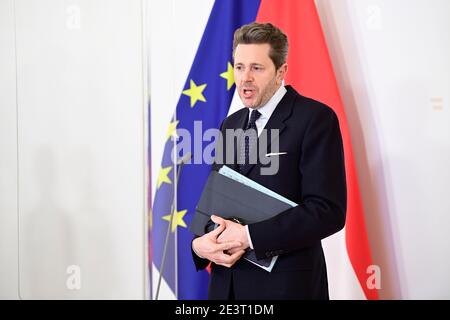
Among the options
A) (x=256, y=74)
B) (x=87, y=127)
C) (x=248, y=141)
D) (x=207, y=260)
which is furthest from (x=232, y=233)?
(x=87, y=127)

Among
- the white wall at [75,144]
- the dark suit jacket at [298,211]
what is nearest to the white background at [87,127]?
the white wall at [75,144]

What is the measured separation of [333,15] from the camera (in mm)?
2377

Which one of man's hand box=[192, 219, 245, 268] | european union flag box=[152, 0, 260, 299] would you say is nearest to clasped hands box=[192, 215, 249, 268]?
man's hand box=[192, 219, 245, 268]

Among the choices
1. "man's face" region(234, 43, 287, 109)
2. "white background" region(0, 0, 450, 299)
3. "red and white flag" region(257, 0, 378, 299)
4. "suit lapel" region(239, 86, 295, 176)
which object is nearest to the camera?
"suit lapel" region(239, 86, 295, 176)

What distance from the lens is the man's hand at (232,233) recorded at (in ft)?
4.94

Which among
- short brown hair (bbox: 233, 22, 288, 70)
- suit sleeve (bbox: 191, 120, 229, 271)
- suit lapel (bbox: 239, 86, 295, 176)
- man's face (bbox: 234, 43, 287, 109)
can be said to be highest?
short brown hair (bbox: 233, 22, 288, 70)

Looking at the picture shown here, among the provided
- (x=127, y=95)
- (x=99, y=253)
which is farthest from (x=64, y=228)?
(x=127, y=95)

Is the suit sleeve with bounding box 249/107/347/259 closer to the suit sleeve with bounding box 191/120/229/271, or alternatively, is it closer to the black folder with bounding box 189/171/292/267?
the black folder with bounding box 189/171/292/267

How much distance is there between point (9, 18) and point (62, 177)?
3.28 ft

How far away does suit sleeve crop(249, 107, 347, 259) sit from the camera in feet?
4.76

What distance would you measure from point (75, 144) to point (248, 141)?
1.35m

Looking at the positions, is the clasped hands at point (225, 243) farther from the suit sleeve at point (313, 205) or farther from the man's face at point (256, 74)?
the man's face at point (256, 74)

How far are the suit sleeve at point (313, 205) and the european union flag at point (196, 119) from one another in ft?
3.07

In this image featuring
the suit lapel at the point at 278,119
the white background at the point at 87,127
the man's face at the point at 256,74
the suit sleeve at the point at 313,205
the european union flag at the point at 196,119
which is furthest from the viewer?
the white background at the point at 87,127
